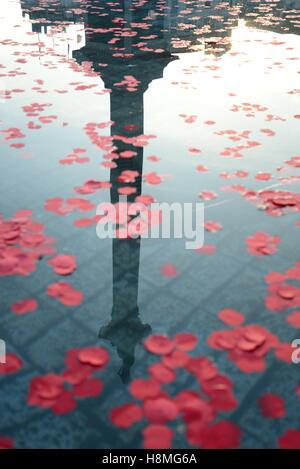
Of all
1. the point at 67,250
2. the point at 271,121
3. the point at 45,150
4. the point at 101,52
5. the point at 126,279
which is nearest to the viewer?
the point at 126,279

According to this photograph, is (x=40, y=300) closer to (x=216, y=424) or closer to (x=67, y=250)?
(x=67, y=250)

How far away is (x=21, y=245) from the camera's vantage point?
4090mm

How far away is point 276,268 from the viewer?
12.7 feet

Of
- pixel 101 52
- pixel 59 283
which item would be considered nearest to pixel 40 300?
pixel 59 283

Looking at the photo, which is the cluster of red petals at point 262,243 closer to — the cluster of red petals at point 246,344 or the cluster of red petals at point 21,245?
the cluster of red petals at point 246,344

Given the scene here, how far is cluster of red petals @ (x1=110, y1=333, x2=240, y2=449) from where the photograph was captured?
2473 millimetres

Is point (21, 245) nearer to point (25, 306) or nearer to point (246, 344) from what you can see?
point (25, 306)

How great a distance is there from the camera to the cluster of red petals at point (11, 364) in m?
2.91

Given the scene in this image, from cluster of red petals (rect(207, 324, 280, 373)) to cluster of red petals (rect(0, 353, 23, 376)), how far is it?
1515 mm

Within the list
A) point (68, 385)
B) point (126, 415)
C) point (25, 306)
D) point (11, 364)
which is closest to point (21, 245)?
point (25, 306)

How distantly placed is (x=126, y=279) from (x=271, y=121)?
4.89m

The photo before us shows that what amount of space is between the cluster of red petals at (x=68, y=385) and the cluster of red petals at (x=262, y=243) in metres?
2.02

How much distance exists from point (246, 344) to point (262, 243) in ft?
4.78

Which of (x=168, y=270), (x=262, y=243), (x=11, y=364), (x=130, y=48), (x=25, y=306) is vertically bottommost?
(x=11, y=364)
